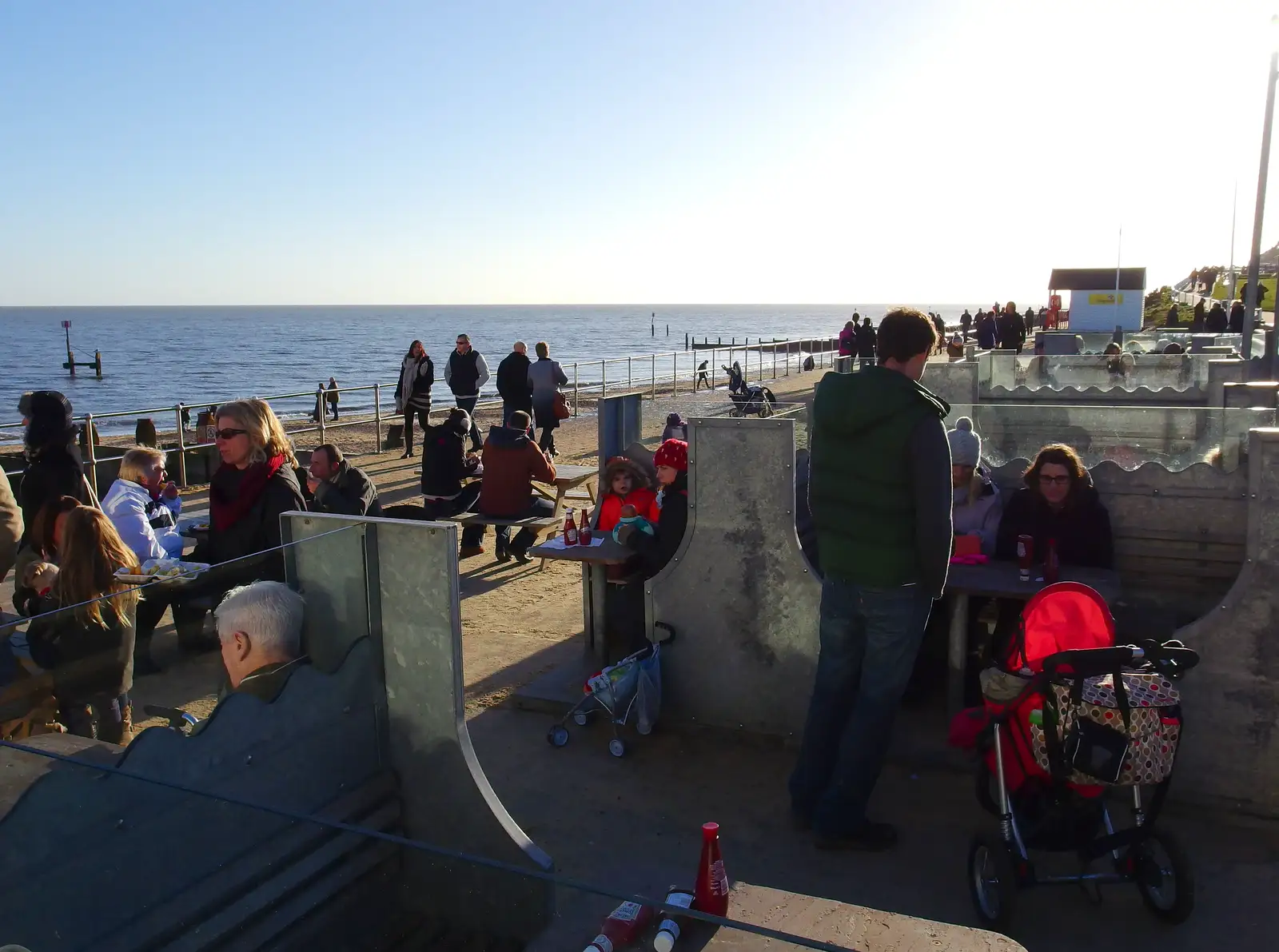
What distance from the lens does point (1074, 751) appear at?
3.25m

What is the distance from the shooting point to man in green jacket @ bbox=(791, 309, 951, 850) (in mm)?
3717

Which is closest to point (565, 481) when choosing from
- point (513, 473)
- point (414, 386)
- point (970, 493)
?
point (513, 473)

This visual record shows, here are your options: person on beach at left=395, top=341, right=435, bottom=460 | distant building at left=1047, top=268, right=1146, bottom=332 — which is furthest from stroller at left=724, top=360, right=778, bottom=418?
distant building at left=1047, top=268, right=1146, bottom=332

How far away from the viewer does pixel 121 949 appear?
2363 mm

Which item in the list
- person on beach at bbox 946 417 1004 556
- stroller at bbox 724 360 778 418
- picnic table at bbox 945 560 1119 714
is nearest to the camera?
picnic table at bbox 945 560 1119 714

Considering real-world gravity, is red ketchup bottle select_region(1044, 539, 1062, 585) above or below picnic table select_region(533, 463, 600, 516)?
above

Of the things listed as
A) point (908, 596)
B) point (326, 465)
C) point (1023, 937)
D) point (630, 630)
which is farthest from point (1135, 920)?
point (326, 465)

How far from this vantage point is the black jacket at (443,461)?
8.67 meters

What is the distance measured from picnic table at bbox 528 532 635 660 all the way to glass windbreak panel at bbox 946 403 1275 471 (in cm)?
244

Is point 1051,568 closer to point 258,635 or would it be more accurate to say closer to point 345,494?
point 258,635

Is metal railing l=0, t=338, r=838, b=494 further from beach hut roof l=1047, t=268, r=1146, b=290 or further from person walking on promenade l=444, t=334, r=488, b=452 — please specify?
beach hut roof l=1047, t=268, r=1146, b=290

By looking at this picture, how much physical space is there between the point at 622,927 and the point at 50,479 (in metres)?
5.60

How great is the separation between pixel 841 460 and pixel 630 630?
229 centimetres

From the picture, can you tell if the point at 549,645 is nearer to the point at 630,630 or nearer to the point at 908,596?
the point at 630,630
